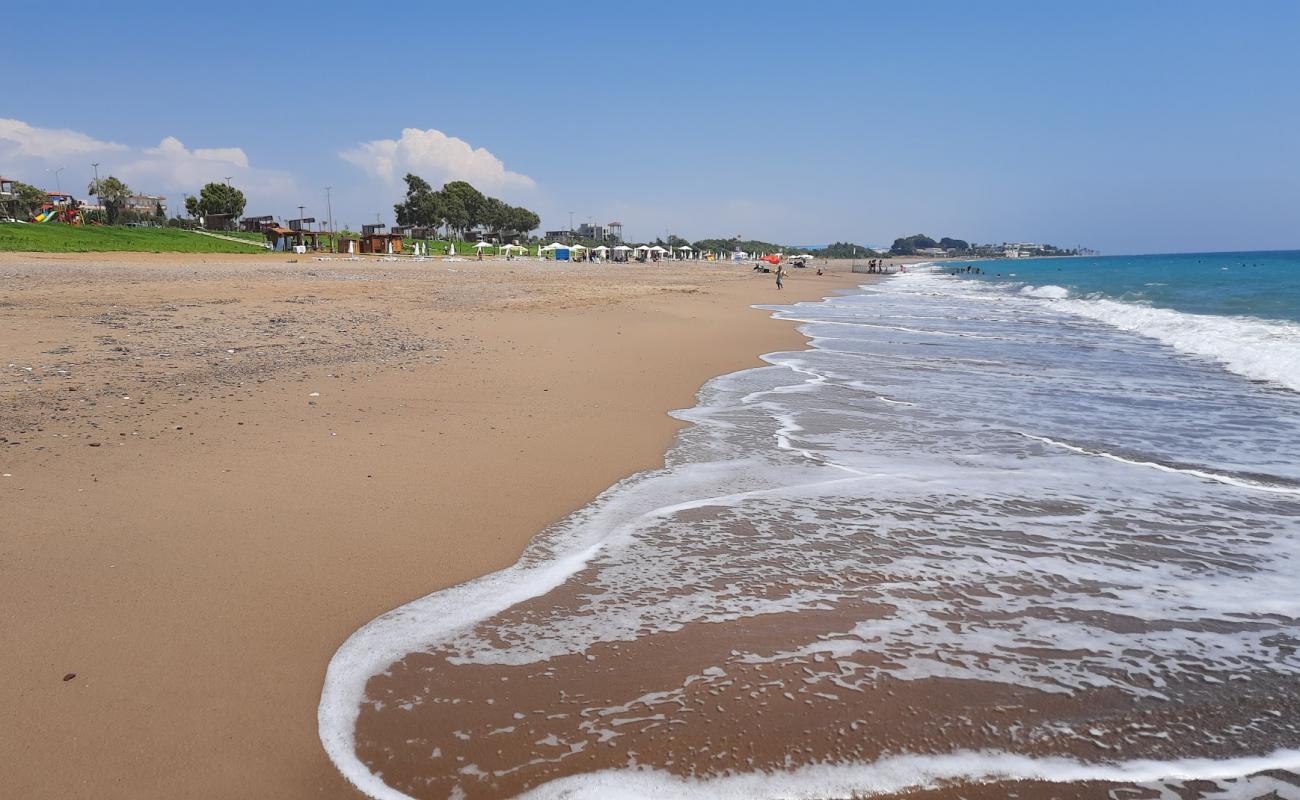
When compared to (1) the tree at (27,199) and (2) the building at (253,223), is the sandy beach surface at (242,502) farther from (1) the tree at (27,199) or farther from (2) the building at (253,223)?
(2) the building at (253,223)

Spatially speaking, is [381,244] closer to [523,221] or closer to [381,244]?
[381,244]

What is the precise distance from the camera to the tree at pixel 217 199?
262 ft

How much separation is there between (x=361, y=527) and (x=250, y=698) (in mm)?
1724

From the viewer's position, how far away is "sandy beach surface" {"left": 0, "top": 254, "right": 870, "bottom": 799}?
2652 mm

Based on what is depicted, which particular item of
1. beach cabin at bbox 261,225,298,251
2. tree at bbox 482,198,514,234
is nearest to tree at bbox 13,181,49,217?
beach cabin at bbox 261,225,298,251

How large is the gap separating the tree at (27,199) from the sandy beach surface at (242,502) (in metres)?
75.1

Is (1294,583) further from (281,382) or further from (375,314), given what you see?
(375,314)

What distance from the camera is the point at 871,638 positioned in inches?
134

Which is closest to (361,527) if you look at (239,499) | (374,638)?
(239,499)

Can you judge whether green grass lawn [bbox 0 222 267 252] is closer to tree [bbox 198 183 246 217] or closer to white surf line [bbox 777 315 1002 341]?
tree [bbox 198 183 246 217]

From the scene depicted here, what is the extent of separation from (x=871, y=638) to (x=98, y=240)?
55957mm

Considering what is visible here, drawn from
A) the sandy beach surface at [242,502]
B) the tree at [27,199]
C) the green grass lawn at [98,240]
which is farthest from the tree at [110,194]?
the sandy beach surface at [242,502]

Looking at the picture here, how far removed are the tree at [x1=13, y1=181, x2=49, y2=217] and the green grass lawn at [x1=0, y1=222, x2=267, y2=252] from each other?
834 inches

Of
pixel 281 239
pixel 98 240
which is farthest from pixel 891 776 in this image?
pixel 281 239
